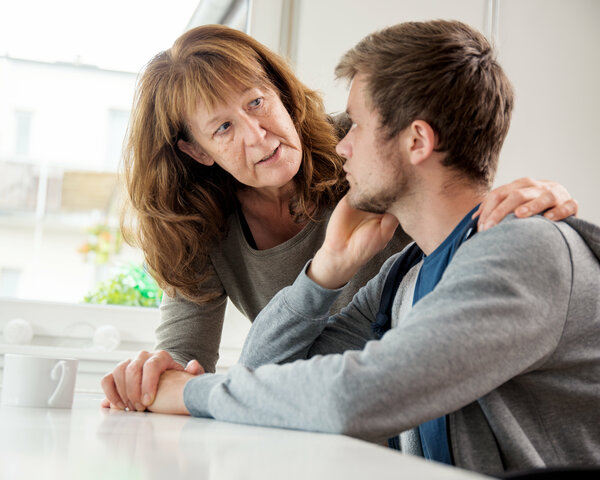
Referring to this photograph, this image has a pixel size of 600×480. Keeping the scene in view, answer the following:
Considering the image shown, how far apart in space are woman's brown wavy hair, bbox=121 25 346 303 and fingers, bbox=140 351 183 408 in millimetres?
564

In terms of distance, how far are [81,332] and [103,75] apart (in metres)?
1.00

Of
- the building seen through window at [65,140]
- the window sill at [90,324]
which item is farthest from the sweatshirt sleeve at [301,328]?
the building seen through window at [65,140]

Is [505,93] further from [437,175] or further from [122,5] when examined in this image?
[122,5]

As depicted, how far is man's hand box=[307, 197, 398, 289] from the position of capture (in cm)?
131

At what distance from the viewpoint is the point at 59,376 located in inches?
45.3

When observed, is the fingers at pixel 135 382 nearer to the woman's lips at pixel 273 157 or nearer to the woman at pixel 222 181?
the woman at pixel 222 181

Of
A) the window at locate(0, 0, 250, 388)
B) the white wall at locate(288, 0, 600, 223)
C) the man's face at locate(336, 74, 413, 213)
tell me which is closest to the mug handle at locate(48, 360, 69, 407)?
the man's face at locate(336, 74, 413, 213)

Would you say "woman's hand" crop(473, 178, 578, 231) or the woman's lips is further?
the woman's lips

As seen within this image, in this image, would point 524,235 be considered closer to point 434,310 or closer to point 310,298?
point 434,310

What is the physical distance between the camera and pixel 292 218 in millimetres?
1895

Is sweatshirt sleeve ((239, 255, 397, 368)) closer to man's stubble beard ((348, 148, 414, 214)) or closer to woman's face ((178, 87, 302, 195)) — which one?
man's stubble beard ((348, 148, 414, 214))

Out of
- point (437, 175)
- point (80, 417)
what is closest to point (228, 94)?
point (437, 175)

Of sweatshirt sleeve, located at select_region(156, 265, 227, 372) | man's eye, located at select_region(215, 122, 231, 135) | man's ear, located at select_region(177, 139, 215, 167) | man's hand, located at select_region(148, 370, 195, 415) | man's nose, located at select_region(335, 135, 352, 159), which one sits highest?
man's nose, located at select_region(335, 135, 352, 159)

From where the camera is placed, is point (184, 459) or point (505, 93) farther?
point (505, 93)
